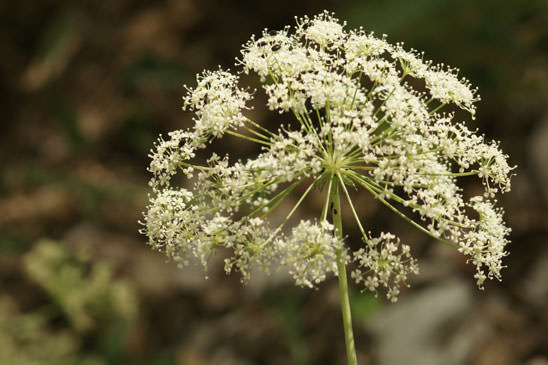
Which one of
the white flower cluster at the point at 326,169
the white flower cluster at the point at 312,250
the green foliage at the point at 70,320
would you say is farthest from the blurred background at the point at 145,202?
→ the white flower cluster at the point at 312,250

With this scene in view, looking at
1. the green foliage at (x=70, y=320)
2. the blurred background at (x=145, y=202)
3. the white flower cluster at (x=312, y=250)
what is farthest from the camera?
the green foliage at (x=70, y=320)

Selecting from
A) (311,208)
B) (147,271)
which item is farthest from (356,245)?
(147,271)

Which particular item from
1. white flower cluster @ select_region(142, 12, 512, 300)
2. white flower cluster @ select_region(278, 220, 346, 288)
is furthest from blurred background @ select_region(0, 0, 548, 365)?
white flower cluster @ select_region(278, 220, 346, 288)

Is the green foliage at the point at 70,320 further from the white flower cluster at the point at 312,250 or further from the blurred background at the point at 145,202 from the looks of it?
the white flower cluster at the point at 312,250

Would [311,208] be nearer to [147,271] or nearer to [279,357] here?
[279,357]

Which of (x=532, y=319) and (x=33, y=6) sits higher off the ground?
(x=33, y=6)

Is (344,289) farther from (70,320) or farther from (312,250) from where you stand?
(70,320)

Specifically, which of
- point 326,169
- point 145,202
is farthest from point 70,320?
point 326,169

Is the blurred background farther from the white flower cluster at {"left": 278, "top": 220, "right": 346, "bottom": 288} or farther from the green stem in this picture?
the white flower cluster at {"left": 278, "top": 220, "right": 346, "bottom": 288}
